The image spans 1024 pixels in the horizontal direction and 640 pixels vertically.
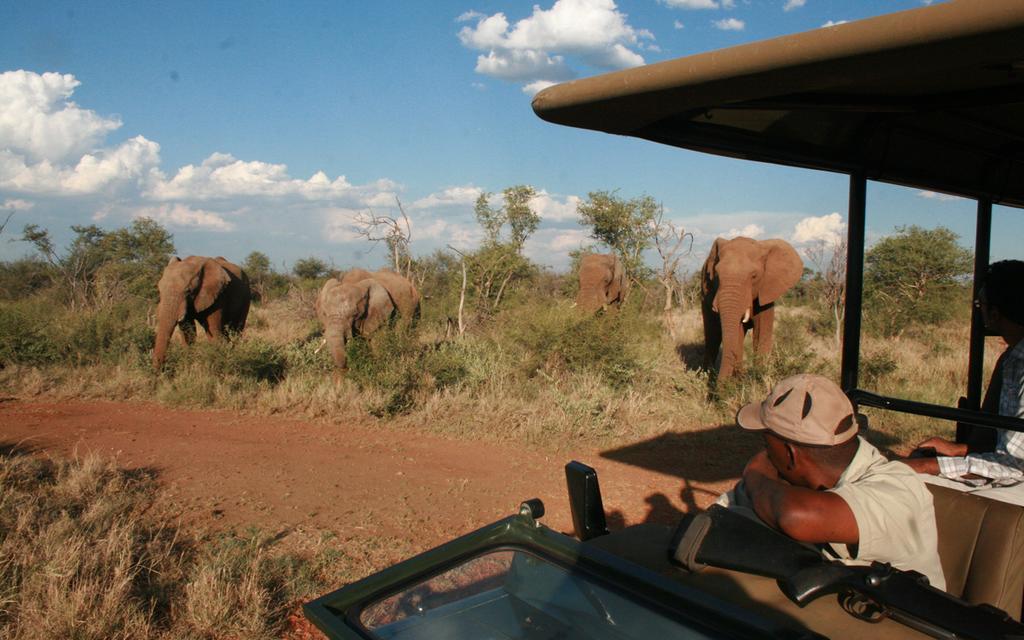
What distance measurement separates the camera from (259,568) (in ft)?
13.7

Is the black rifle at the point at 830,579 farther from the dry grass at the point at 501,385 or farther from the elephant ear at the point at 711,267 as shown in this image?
the elephant ear at the point at 711,267

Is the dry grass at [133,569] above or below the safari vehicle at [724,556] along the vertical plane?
below

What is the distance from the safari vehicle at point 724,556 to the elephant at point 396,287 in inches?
449

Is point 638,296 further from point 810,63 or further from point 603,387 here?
point 810,63

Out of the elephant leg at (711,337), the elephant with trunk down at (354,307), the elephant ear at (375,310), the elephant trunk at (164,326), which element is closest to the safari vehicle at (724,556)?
the elephant with trunk down at (354,307)

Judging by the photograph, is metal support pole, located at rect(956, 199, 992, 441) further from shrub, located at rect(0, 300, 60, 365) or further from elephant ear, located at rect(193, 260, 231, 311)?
elephant ear, located at rect(193, 260, 231, 311)

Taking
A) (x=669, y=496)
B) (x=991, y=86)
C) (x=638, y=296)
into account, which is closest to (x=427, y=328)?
(x=638, y=296)

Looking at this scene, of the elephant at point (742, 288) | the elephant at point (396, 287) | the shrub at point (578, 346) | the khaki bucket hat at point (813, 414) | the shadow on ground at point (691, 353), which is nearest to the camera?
the khaki bucket hat at point (813, 414)

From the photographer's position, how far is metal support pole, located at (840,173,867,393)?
2.85 m

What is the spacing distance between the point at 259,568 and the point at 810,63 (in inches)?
146

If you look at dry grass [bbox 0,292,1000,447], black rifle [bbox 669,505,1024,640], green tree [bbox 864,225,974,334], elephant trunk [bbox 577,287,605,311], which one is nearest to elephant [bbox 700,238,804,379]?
dry grass [bbox 0,292,1000,447]

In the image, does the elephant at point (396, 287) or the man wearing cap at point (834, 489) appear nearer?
the man wearing cap at point (834, 489)

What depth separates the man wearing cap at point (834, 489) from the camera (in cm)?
182

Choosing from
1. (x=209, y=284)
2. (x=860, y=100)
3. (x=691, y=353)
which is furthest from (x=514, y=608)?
(x=691, y=353)
